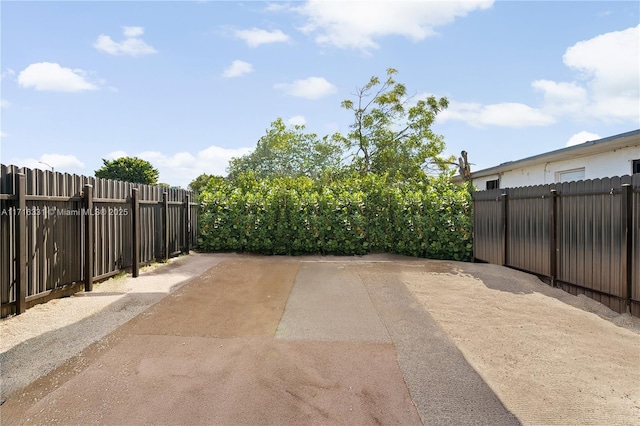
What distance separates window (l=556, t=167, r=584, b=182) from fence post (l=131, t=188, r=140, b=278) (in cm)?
1043

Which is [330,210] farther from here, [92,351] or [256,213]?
[92,351]

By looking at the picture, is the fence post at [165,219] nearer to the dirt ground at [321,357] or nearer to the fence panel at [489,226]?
the dirt ground at [321,357]

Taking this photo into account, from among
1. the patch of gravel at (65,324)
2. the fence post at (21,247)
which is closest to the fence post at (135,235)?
the patch of gravel at (65,324)

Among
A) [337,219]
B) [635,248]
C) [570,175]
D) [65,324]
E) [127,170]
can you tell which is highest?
[127,170]

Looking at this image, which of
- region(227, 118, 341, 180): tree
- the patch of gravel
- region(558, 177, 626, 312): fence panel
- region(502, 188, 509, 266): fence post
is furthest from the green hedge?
region(227, 118, 341, 180): tree

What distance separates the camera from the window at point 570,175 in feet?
31.9

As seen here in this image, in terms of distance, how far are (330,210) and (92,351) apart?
7166 mm

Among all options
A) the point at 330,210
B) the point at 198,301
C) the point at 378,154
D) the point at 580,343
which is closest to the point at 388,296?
the point at 580,343

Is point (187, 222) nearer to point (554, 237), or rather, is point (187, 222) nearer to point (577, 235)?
point (554, 237)

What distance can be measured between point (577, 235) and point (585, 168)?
4.56m

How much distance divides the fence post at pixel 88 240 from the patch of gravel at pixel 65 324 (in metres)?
0.19

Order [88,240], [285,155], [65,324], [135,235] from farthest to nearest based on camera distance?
[285,155]
[135,235]
[88,240]
[65,324]

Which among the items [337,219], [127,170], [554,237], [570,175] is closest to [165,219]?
[337,219]

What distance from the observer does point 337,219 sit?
10234 millimetres
